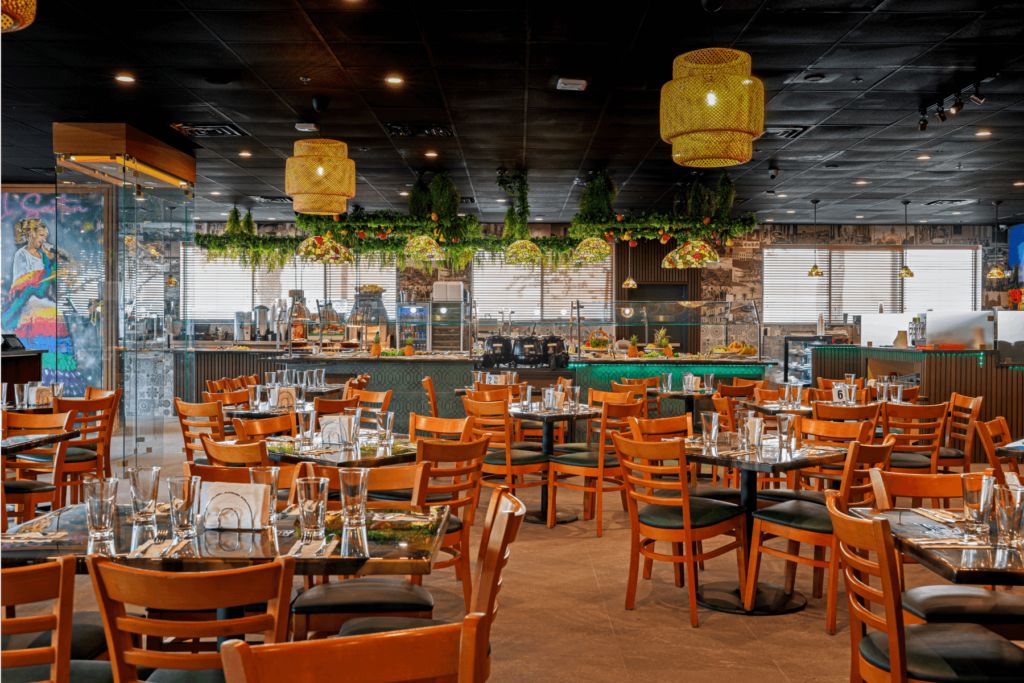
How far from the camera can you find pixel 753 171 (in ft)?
34.5

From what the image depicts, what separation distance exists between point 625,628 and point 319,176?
14.4 feet

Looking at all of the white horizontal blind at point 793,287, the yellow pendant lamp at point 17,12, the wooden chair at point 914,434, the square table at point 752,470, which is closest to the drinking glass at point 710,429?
the square table at point 752,470

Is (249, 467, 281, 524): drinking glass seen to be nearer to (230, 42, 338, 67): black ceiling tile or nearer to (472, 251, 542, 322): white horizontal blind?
(230, 42, 338, 67): black ceiling tile

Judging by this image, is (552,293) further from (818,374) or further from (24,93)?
(24,93)

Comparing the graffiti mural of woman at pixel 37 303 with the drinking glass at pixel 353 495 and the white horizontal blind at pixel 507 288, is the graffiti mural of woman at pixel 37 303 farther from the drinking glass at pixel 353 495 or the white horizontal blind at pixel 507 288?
the drinking glass at pixel 353 495

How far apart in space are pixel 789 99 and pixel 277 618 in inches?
272

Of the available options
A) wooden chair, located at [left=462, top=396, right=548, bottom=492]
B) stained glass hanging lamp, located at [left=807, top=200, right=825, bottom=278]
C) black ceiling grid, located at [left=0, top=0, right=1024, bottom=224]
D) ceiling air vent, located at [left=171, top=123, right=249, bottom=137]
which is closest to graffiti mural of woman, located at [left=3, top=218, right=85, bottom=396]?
black ceiling grid, located at [left=0, top=0, right=1024, bottom=224]

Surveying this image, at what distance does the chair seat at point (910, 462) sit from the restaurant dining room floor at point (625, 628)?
116cm

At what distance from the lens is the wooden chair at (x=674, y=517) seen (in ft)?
12.6

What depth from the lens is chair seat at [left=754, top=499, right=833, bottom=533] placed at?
3762 millimetres

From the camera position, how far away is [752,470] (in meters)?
3.92

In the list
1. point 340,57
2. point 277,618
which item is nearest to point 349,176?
point 340,57

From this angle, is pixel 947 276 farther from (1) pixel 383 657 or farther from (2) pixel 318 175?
(1) pixel 383 657

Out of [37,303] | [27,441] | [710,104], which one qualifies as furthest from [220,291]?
[710,104]
